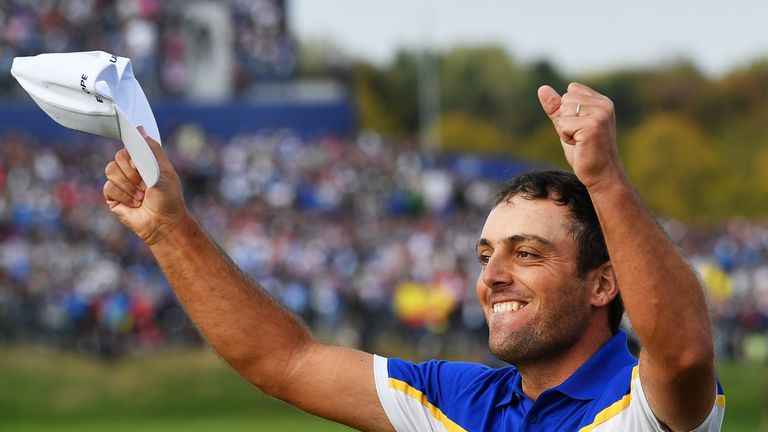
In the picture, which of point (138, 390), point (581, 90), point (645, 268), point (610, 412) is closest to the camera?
point (645, 268)

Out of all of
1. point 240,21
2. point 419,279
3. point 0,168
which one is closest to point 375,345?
point 419,279

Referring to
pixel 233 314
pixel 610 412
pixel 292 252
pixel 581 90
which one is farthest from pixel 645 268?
pixel 292 252

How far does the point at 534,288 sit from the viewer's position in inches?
141

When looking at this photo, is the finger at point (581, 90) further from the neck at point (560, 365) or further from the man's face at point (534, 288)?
the neck at point (560, 365)

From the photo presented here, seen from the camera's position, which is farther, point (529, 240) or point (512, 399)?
point (512, 399)

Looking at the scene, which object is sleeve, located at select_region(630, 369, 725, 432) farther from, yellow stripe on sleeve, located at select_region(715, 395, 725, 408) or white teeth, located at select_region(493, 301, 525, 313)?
white teeth, located at select_region(493, 301, 525, 313)

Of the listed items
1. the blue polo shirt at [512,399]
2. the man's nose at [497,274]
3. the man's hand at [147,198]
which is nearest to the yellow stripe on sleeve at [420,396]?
the blue polo shirt at [512,399]

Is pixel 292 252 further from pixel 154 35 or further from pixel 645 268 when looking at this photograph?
pixel 645 268

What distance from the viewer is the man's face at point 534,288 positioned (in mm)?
3574

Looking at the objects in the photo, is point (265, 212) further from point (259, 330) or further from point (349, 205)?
point (259, 330)

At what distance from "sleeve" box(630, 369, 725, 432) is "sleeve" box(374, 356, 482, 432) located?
2.06 ft

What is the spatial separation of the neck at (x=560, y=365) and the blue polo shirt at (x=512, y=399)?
0.10 ft

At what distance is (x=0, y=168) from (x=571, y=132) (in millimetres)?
25038

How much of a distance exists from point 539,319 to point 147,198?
115 cm
